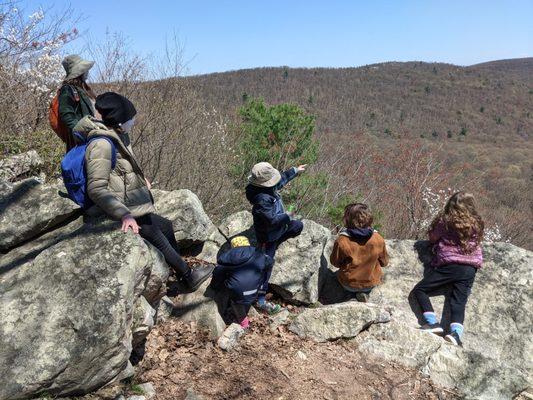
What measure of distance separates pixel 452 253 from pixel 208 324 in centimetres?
239

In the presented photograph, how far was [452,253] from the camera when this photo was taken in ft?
13.8

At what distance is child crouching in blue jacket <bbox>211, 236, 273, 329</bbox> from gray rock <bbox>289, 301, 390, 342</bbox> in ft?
1.58

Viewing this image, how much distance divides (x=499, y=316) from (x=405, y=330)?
114 centimetres

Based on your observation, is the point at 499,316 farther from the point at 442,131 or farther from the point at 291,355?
the point at 442,131

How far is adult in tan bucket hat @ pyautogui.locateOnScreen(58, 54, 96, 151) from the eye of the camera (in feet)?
11.3

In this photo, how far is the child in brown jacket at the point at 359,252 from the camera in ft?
13.6

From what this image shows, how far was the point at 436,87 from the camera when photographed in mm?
99562

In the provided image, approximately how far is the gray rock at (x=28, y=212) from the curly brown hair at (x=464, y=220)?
3.29m

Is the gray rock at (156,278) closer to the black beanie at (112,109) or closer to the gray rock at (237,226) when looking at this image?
the black beanie at (112,109)

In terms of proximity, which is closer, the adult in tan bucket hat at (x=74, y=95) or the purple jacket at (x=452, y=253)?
the adult in tan bucket hat at (x=74, y=95)

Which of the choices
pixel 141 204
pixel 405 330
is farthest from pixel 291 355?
pixel 141 204

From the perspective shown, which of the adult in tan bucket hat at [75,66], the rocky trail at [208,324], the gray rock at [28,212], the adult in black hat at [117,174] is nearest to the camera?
the rocky trail at [208,324]

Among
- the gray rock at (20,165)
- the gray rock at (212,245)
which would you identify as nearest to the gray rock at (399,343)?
the gray rock at (212,245)

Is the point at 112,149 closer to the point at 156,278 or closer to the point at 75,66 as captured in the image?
the point at 156,278
